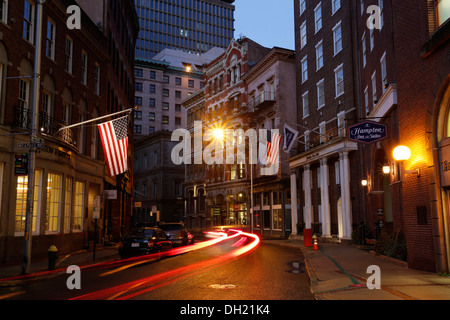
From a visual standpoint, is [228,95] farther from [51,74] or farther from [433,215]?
[433,215]

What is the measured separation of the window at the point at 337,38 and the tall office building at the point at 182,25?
93457 millimetres

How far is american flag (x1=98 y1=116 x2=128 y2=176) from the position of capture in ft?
67.1

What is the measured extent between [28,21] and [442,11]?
56.0ft

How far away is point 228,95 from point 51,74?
39572mm

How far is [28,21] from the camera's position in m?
20.1

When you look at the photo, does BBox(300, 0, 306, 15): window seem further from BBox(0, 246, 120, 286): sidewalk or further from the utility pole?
the utility pole

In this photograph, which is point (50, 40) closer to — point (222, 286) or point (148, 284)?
point (148, 284)

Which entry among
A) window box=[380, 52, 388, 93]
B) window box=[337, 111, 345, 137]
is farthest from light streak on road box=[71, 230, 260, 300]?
window box=[337, 111, 345, 137]

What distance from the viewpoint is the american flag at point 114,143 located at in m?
20.4

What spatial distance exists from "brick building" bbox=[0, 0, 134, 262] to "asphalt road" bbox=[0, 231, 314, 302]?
5012 mm

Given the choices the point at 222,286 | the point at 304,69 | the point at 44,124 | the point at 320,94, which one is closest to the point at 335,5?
the point at 320,94

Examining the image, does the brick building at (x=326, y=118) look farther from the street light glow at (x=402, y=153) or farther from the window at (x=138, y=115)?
the window at (x=138, y=115)

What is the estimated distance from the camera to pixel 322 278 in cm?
1320

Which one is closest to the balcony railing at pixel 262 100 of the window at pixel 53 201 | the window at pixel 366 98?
the window at pixel 366 98
